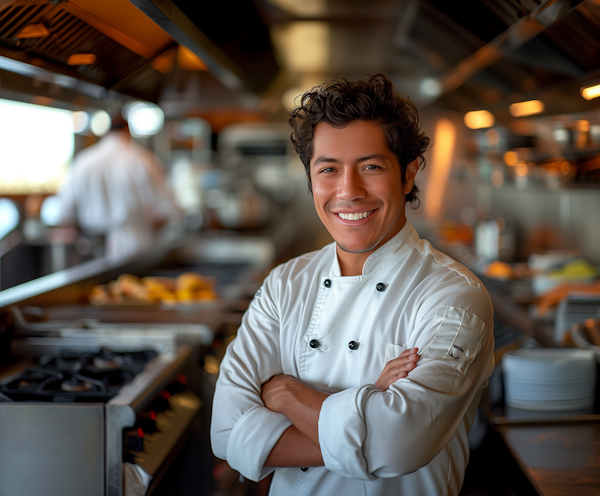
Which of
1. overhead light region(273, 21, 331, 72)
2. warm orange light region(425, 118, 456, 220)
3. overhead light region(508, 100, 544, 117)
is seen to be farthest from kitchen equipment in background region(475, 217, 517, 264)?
warm orange light region(425, 118, 456, 220)

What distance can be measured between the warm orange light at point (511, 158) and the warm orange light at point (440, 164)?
12.4 ft

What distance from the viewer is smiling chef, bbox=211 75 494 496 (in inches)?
43.9

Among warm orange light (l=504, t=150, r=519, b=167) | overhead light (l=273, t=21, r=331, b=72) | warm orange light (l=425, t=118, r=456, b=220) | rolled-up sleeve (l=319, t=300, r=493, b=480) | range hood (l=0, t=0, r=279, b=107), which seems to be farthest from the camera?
warm orange light (l=425, t=118, r=456, b=220)

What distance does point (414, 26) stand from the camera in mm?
3664

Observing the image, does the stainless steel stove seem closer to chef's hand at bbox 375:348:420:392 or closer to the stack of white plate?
chef's hand at bbox 375:348:420:392

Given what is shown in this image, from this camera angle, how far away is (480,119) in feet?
14.2

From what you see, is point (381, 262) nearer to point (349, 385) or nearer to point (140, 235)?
point (349, 385)

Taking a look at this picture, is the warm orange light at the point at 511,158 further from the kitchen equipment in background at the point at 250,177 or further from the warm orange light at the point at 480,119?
the kitchen equipment in background at the point at 250,177

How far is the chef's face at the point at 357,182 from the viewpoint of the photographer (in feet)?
4.29

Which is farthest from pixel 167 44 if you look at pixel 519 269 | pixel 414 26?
pixel 519 269

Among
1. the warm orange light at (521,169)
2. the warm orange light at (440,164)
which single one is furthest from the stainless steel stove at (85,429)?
the warm orange light at (440,164)

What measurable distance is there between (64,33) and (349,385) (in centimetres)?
147

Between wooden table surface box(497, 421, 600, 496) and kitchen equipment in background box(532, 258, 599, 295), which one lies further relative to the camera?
kitchen equipment in background box(532, 258, 599, 295)

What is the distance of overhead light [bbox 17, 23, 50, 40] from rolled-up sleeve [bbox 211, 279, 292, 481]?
1.05 metres
